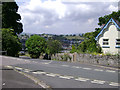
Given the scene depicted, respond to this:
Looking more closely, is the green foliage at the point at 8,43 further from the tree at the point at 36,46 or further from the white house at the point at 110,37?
the white house at the point at 110,37

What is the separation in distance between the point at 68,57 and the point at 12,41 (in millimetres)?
10296

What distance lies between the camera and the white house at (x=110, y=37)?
25922 millimetres

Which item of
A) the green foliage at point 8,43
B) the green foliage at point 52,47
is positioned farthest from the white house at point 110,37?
the green foliage at point 52,47

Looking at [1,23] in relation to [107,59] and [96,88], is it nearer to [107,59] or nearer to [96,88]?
[107,59]

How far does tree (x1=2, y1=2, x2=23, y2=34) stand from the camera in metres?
40.7

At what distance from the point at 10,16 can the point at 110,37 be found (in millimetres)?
24748

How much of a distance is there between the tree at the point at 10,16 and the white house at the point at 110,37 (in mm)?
22468

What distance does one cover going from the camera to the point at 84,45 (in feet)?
120

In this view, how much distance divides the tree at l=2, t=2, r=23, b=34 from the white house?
73.7 feet

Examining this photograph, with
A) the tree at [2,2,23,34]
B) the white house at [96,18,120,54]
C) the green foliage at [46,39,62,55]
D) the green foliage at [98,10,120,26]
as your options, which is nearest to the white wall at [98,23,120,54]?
the white house at [96,18,120,54]

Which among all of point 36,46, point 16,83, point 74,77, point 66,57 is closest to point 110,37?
point 66,57

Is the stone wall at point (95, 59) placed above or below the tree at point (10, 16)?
below

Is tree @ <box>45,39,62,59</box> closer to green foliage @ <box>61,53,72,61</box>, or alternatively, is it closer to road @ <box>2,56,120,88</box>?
green foliage @ <box>61,53,72,61</box>

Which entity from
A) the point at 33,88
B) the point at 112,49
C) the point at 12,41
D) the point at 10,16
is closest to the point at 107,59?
the point at 112,49
